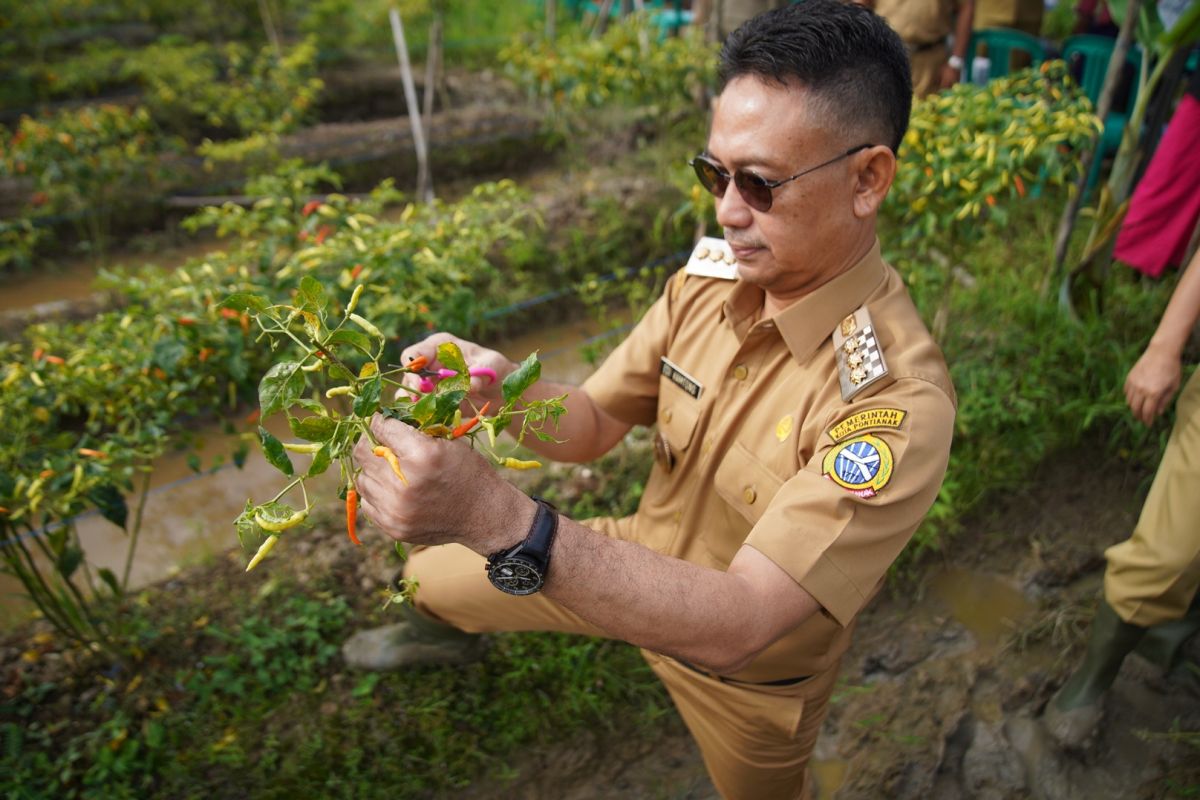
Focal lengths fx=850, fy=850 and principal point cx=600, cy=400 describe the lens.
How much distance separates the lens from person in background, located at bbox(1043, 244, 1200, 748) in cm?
194

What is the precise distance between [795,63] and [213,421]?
11.0 ft

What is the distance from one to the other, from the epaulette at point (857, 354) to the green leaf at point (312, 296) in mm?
901

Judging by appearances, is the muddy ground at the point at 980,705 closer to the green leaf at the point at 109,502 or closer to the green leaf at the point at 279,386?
the green leaf at the point at 109,502

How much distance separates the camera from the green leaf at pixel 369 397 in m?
1.12

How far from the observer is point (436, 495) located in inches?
46.1

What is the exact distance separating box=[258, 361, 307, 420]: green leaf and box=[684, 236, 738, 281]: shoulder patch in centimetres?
103

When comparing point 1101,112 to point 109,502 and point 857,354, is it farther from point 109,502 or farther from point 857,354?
point 109,502

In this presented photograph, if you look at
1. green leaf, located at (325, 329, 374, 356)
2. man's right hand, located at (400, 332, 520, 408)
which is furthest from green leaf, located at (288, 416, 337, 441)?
man's right hand, located at (400, 332, 520, 408)

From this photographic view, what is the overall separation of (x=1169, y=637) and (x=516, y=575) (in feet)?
6.59

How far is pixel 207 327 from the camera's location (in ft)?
7.74

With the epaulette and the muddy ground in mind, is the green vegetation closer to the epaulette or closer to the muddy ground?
the muddy ground

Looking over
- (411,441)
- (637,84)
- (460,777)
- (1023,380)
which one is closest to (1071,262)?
(1023,380)

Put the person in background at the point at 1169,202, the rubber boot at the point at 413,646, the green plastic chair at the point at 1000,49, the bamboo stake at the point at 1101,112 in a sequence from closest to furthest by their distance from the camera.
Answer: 1. the rubber boot at the point at 413,646
2. the person in background at the point at 1169,202
3. the bamboo stake at the point at 1101,112
4. the green plastic chair at the point at 1000,49

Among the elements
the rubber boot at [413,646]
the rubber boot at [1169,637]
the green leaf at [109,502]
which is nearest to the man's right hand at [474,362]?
the rubber boot at [413,646]
